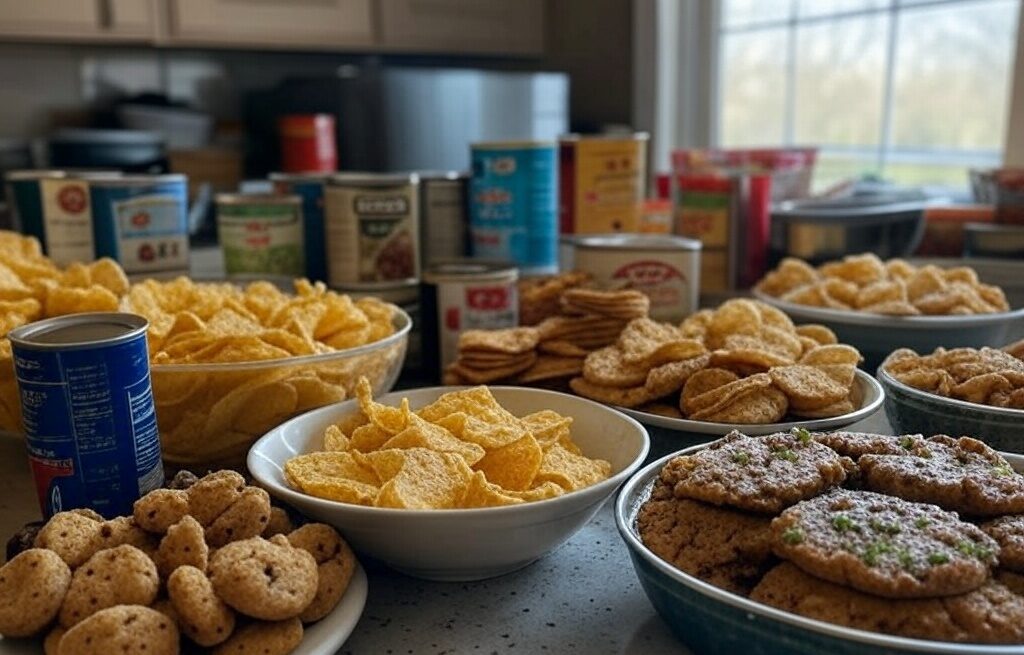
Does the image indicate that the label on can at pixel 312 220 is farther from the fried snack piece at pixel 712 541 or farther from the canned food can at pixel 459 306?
the fried snack piece at pixel 712 541

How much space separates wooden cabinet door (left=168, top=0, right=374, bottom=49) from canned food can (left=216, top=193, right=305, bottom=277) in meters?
1.92

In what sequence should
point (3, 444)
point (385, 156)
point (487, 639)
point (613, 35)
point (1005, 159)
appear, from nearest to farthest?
point (487, 639) → point (3, 444) → point (1005, 159) → point (385, 156) → point (613, 35)

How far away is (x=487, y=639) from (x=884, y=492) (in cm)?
33

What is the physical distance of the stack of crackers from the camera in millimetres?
1065

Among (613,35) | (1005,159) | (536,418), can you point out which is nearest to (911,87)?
(1005,159)

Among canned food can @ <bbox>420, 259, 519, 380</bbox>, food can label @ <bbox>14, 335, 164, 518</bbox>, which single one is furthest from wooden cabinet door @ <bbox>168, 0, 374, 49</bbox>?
food can label @ <bbox>14, 335, 164, 518</bbox>

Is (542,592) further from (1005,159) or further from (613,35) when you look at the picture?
(613,35)

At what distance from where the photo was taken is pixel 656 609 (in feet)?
2.23

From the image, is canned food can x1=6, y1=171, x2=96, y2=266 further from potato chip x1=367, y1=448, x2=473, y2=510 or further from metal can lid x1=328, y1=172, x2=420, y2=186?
potato chip x1=367, y1=448, x2=473, y2=510

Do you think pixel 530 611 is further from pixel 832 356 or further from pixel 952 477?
pixel 832 356

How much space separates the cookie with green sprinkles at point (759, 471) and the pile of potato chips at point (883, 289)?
1.93 feet

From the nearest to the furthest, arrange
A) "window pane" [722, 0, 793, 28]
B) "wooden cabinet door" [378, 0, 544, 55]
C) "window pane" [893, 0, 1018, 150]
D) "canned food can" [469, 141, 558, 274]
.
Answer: "canned food can" [469, 141, 558, 274]
"window pane" [893, 0, 1018, 150]
"window pane" [722, 0, 793, 28]
"wooden cabinet door" [378, 0, 544, 55]

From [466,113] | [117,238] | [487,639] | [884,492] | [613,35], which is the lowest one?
[487,639]

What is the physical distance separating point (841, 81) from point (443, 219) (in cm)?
180
